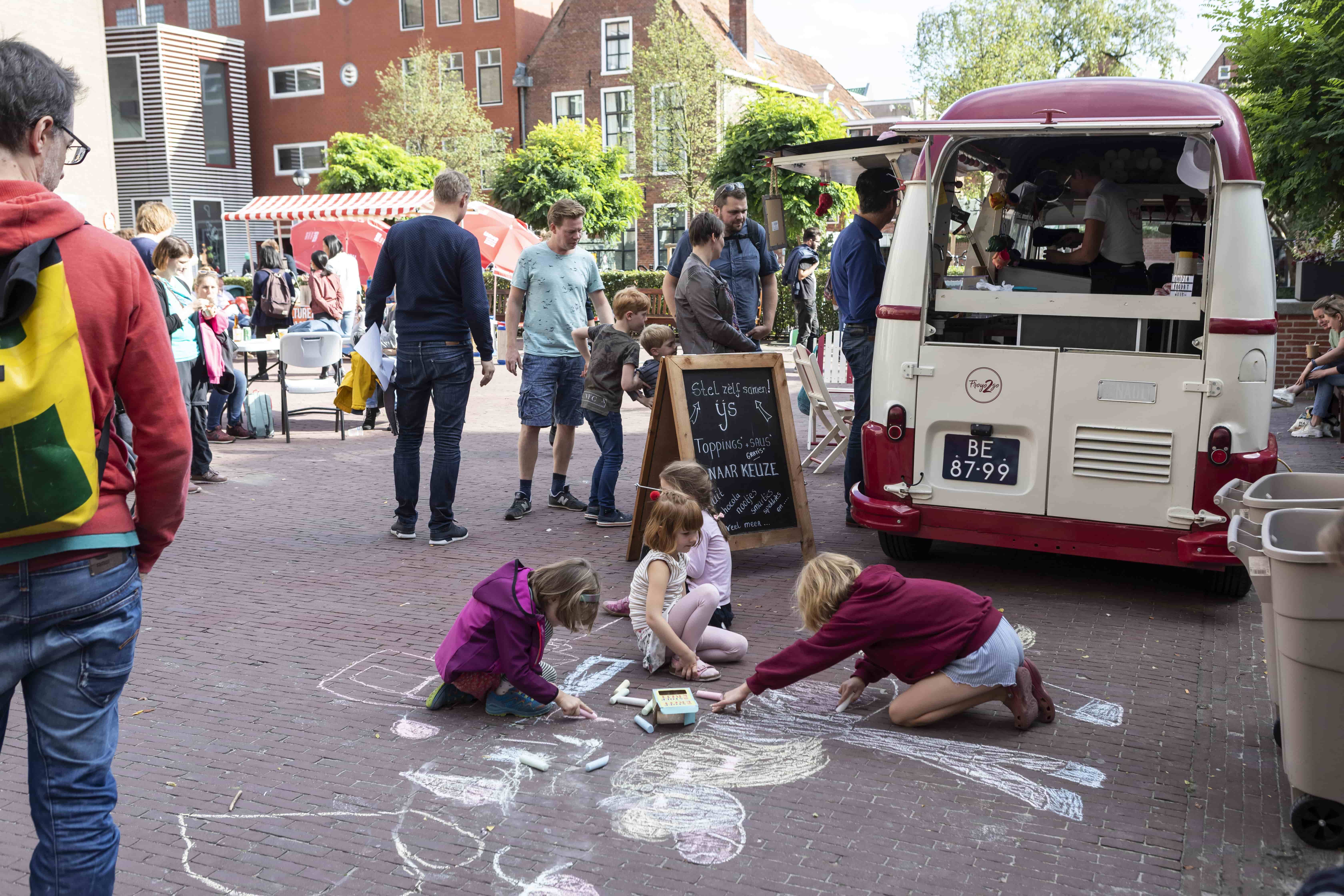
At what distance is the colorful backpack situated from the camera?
2016 mm

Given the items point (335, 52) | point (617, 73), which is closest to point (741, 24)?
point (617, 73)

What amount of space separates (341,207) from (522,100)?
17.9 meters

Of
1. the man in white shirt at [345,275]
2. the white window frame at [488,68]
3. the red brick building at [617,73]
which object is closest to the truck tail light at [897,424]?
the man in white shirt at [345,275]

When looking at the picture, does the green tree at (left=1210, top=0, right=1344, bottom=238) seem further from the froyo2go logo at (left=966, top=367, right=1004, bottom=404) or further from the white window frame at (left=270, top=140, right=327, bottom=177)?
the white window frame at (left=270, top=140, right=327, bottom=177)

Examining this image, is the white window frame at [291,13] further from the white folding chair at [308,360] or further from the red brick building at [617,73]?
the white folding chair at [308,360]

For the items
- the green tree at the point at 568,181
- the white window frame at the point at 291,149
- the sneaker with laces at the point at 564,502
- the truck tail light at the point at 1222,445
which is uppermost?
the white window frame at the point at 291,149

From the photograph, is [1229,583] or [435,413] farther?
[435,413]

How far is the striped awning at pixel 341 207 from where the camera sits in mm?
22375

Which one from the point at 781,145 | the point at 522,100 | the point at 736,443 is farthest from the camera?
the point at 522,100

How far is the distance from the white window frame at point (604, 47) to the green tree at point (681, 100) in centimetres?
257

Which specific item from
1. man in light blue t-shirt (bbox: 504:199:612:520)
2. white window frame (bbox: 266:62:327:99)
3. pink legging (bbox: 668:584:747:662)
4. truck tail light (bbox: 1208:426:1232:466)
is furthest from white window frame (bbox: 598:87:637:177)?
pink legging (bbox: 668:584:747:662)

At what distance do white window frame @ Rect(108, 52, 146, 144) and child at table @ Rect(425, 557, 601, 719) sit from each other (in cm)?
4168

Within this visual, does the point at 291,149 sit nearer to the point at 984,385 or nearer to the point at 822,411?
the point at 822,411

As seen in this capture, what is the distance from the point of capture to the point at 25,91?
6.93ft
